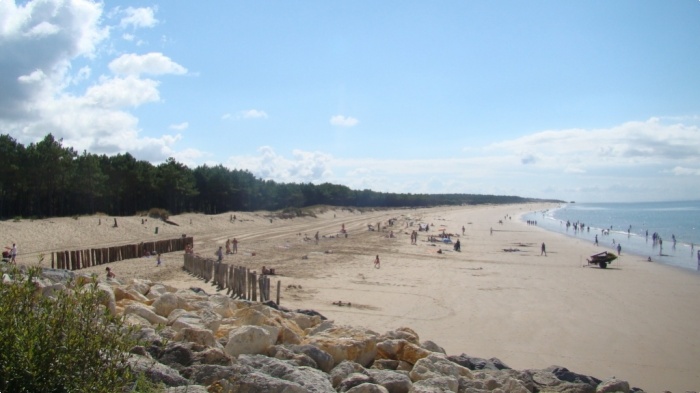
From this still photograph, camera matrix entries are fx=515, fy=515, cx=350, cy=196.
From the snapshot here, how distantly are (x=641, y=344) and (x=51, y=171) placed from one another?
5825 centimetres

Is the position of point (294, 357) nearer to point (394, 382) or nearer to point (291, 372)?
point (291, 372)

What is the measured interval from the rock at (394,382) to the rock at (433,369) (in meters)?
0.60

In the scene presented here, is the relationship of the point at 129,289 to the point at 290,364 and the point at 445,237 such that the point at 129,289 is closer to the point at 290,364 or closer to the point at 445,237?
the point at 290,364

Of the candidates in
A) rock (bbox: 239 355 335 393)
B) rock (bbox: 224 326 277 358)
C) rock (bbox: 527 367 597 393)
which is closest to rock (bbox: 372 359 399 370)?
rock (bbox: 239 355 335 393)

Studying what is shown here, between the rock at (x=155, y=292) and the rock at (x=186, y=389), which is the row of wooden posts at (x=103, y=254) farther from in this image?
the rock at (x=186, y=389)

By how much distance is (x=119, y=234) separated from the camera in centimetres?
4934

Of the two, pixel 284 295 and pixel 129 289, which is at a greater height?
pixel 129 289

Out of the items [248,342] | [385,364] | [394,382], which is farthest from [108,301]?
[394,382]

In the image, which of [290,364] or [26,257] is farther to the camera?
[26,257]

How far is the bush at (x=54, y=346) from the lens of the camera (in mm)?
4695

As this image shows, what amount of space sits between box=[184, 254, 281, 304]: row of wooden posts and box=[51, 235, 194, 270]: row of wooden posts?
21.8ft

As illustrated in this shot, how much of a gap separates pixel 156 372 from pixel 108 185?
6460 cm

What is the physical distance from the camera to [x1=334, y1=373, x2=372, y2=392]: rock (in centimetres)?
834

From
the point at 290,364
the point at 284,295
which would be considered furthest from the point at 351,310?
the point at 290,364
